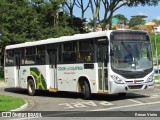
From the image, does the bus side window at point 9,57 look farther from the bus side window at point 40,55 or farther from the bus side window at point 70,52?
the bus side window at point 70,52

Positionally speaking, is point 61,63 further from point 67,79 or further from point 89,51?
point 89,51

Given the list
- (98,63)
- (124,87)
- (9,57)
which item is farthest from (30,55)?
(124,87)

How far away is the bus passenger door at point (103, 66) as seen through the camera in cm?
1747

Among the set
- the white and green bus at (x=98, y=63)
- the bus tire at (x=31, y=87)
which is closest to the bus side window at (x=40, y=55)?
the white and green bus at (x=98, y=63)

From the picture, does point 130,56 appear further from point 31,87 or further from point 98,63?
point 31,87

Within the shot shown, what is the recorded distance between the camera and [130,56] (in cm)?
1756

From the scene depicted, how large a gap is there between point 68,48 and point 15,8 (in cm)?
2038

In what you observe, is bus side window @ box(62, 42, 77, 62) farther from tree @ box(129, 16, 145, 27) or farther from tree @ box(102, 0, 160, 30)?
tree @ box(129, 16, 145, 27)

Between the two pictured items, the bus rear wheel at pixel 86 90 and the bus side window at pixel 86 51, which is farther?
the bus rear wheel at pixel 86 90

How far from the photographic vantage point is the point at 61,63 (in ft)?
66.9

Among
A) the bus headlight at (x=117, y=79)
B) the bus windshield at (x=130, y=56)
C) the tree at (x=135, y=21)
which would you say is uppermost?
the tree at (x=135, y=21)

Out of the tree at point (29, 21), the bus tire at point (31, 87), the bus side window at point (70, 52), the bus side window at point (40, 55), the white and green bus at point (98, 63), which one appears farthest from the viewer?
the tree at point (29, 21)

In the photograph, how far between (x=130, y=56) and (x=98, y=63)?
133 centimetres

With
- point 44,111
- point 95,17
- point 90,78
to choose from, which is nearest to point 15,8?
point 95,17
